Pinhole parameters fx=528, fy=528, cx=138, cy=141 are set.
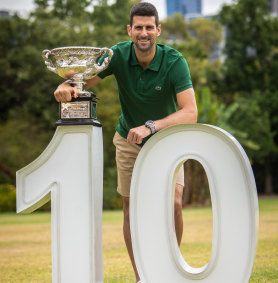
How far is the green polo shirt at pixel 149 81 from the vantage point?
410cm

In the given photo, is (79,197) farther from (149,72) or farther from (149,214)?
(149,72)

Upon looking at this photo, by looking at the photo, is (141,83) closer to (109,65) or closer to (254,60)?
(109,65)

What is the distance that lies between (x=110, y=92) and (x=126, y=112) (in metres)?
18.3

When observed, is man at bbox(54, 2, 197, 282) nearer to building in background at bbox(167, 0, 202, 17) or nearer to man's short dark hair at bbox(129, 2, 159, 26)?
man's short dark hair at bbox(129, 2, 159, 26)

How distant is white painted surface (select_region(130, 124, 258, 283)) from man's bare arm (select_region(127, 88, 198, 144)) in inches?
3.9

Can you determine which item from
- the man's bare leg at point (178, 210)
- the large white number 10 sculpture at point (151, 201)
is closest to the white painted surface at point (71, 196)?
the large white number 10 sculpture at point (151, 201)

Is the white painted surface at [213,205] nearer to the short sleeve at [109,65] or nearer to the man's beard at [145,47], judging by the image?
the man's beard at [145,47]

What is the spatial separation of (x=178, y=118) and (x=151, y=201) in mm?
654

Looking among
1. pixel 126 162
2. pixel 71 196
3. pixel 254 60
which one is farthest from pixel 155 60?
pixel 254 60

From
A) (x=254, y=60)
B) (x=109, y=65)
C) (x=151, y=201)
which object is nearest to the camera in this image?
(x=151, y=201)

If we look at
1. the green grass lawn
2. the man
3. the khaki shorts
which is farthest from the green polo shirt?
the green grass lawn

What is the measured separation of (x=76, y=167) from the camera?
3.88 metres

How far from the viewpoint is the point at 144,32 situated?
400cm

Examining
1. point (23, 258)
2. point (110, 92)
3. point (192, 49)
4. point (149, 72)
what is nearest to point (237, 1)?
point (192, 49)
